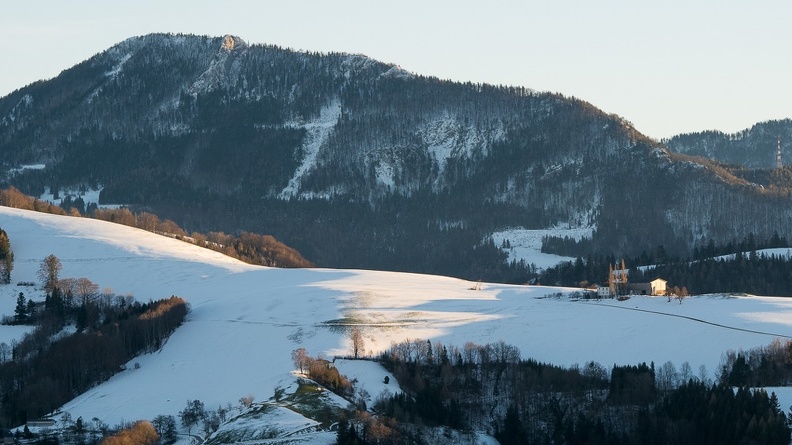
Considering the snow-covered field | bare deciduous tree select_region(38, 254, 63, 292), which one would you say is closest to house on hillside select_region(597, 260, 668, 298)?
the snow-covered field

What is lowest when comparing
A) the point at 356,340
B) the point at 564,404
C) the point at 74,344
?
the point at 564,404

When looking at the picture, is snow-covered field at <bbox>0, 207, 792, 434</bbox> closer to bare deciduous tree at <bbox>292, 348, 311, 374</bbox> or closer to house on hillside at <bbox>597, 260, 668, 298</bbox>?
bare deciduous tree at <bbox>292, 348, 311, 374</bbox>

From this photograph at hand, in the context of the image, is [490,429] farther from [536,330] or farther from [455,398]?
[536,330]

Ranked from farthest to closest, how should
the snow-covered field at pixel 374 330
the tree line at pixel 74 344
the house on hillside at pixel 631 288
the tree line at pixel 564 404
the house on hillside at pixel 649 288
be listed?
the house on hillside at pixel 649 288, the house on hillside at pixel 631 288, the snow-covered field at pixel 374 330, the tree line at pixel 74 344, the tree line at pixel 564 404

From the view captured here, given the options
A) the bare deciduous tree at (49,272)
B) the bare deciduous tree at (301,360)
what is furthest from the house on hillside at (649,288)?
the bare deciduous tree at (49,272)

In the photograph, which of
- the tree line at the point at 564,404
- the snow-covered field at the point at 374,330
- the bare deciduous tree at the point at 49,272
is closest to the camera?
the tree line at the point at 564,404

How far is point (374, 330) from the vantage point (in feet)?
531

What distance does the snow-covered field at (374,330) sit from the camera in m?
143

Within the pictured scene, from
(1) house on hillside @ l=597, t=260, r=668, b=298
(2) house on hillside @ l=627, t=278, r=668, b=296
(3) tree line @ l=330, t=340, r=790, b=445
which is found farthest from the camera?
(2) house on hillside @ l=627, t=278, r=668, b=296

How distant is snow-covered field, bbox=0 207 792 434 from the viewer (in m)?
143

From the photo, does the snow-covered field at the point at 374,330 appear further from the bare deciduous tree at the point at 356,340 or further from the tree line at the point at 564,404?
the tree line at the point at 564,404

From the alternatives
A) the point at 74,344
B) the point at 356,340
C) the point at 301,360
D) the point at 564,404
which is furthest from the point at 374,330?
the point at 564,404

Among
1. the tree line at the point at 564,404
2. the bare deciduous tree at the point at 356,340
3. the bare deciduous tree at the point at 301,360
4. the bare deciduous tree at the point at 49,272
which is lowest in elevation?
the tree line at the point at 564,404

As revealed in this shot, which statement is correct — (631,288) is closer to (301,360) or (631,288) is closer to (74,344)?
(301,360)
